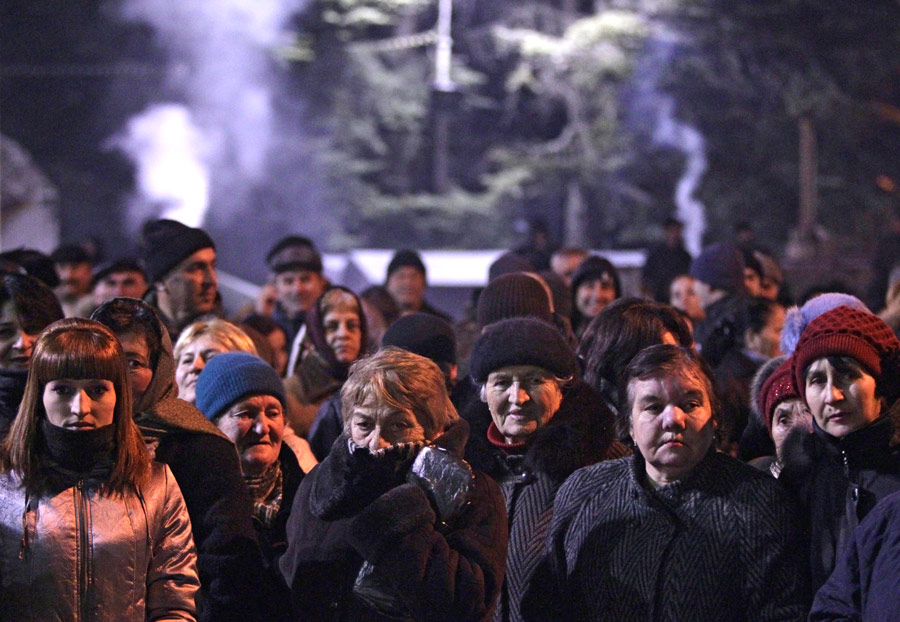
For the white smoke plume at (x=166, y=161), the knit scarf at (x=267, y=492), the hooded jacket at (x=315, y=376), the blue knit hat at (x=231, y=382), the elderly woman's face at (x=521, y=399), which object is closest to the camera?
the elderly woman's face at (x=521, y=399)

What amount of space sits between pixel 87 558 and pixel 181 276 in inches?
127

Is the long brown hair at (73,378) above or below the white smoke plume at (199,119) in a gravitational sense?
below

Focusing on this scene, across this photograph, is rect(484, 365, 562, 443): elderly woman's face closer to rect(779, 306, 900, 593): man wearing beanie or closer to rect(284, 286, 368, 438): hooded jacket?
rect(779, 306, 900, 593): man wearing beanie

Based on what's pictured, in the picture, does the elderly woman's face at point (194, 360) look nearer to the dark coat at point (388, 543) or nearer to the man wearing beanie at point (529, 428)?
the man wearing beanie at point (529, 428)

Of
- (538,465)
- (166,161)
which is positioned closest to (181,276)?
(538,465)

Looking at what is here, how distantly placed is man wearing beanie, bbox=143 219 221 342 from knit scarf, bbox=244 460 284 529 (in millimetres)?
2046

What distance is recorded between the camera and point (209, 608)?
3881 mm

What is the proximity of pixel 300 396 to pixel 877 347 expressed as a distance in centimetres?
336

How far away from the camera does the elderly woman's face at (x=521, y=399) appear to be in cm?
416

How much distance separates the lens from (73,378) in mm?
3584

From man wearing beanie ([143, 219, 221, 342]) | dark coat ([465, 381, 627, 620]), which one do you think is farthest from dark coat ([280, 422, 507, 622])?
man wearing beanie ([143, 219, 221, 342])

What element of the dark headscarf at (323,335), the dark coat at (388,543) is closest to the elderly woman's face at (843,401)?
the dark coat at (388,543)

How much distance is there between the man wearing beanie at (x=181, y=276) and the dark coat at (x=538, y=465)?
2.67m

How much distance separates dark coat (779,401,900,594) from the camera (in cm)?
350
